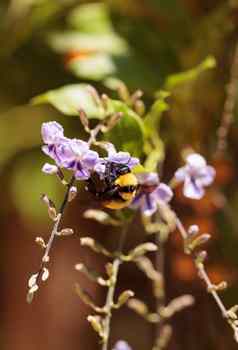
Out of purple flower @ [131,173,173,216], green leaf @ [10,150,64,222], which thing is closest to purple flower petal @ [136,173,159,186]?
purple flower @ [131,173,173,216]

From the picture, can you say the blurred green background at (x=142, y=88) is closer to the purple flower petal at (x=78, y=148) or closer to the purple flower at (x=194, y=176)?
the purple flower at (x=194, y=176)

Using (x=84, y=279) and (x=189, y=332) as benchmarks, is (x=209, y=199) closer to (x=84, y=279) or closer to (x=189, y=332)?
(x=189, y=332)

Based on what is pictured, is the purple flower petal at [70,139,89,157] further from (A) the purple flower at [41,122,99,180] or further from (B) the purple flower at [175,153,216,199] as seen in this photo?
(B) the purple flower at [175,153,216,199]

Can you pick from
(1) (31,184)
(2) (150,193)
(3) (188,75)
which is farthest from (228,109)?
(1) (31,184)

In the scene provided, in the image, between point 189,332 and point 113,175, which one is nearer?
point 113,175

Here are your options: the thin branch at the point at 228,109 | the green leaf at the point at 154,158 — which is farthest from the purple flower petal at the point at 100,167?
the thin branch at the point at 228,109

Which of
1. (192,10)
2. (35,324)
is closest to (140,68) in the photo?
(192,10)
